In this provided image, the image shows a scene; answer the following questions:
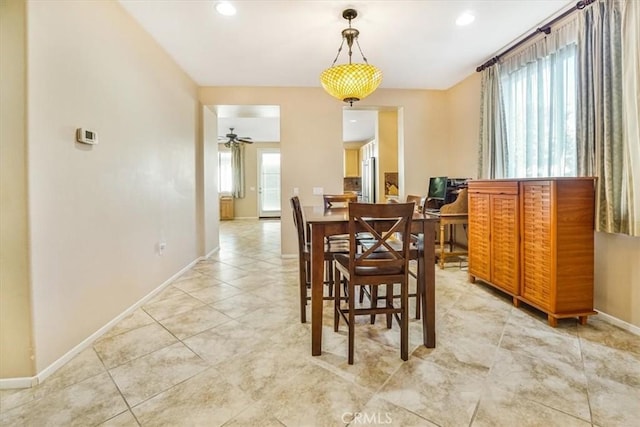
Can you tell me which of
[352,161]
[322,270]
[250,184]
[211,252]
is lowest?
[211,252]

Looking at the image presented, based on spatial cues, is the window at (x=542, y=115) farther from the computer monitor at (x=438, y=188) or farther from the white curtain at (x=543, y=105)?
the computer monitor at (x=438, y=188)

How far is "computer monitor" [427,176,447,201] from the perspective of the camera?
4.22 meters

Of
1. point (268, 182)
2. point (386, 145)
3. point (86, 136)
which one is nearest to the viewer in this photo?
point (86, 136)

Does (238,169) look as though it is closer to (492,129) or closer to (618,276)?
(492,129)

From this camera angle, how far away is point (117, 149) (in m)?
2.39

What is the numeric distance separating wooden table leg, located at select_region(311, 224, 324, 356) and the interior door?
886cm

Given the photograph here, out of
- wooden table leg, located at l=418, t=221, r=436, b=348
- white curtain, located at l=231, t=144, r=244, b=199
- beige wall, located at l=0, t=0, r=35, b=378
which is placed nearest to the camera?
beige wall, located at l=0, t=0, r=35, b=378

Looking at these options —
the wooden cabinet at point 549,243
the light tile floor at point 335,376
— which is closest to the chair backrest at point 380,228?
the light tile floor at point 335,376

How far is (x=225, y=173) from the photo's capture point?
10359 millimetres

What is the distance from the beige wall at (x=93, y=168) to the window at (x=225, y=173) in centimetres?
705

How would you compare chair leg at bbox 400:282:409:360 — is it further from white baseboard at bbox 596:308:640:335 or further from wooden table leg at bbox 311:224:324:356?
white baseboard at bbox 596:308:640:335

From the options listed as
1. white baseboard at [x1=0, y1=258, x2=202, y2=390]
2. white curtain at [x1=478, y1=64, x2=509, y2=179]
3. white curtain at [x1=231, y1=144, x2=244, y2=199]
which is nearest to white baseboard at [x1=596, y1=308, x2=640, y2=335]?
white curtain at [x1=478, y1=64, x2=509, y2=179]

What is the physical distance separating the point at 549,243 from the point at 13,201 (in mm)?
3486

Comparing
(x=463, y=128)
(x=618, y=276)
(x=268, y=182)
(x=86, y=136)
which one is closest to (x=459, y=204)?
(x=463, y=128)
